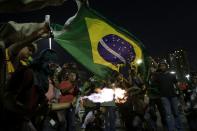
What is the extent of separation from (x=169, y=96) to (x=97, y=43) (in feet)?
17.5

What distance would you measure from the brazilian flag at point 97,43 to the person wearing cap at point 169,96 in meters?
2.58

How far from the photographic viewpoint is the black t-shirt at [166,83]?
1115 centimetres

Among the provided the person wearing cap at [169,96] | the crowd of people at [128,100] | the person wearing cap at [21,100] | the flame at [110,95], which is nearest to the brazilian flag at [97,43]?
the crowd of people at [128,100]

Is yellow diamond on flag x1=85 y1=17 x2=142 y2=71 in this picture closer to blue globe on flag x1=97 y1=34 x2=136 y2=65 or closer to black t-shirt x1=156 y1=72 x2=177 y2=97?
blue globe on flag x1=97 y1=34 x2=136 y2=65

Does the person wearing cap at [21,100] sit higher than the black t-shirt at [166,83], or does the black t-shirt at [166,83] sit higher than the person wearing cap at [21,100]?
the black t-shirt at [166,83]

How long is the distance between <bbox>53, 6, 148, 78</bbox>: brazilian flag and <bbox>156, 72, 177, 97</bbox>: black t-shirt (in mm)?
2584

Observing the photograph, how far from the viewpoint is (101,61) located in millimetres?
6855

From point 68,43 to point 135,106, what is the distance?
685 cm

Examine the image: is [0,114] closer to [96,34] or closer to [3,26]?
[3,26]

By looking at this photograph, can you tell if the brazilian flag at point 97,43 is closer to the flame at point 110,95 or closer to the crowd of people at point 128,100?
the crowd of people at point 128,100

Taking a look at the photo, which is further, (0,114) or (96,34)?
(96,34)

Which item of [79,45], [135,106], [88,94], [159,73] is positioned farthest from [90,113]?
[79,45]

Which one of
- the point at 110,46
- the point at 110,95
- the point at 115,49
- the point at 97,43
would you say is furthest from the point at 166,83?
the point at 97,43

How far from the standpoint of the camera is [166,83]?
1130cm
